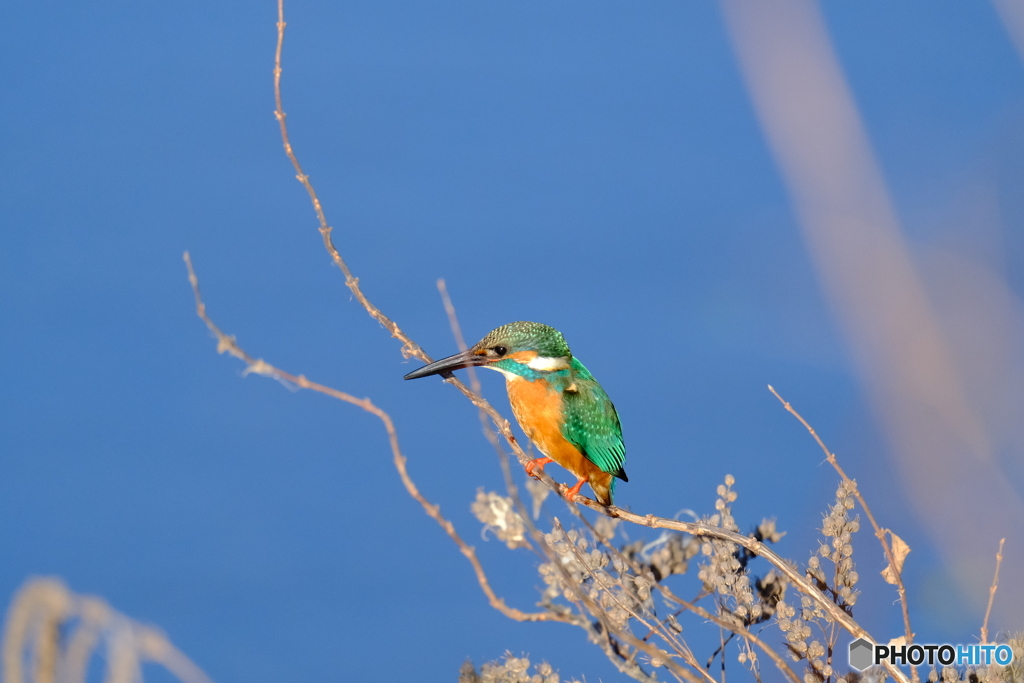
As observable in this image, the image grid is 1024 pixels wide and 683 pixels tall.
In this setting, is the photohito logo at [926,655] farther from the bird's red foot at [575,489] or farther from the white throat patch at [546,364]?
the white throat patch at [546,364]

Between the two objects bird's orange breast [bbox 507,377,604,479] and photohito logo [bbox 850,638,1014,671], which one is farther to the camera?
bird's orange breast [bbox 507,377,604,479]

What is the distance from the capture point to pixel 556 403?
1.42 m

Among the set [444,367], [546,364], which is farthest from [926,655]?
[444,367]

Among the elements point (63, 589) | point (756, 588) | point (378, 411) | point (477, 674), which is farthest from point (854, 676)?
point (63, 589)

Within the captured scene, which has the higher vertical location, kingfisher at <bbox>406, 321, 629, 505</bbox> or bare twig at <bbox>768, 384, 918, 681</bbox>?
kingfisher at <bbox>406, 321, 629, 505</bbox>

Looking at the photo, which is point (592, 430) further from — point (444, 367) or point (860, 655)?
point (860, 655)

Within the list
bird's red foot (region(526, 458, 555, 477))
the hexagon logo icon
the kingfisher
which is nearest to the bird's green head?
the kingfisher

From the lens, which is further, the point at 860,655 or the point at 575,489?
the point at 575,489

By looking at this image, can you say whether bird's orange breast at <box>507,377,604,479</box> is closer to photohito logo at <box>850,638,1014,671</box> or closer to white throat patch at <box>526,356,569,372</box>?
white throat patch at <box>526,356,569,372</box>

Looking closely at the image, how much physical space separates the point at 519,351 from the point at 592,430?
164 mm

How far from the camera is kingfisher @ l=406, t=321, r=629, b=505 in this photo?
137cm

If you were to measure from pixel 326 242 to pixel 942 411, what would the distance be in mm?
730

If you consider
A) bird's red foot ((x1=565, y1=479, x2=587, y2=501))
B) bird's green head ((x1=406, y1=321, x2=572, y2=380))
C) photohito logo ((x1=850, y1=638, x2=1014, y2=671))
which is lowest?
photohito logo ((x1=850, y1=638, x2=1014, y2=671))

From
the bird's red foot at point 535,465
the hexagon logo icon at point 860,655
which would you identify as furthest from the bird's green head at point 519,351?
the hexagon logo icon at point 860,655
